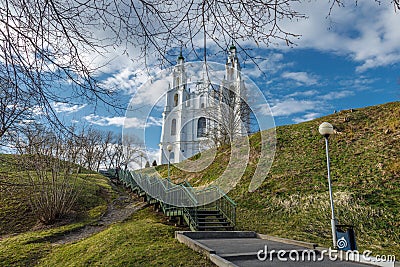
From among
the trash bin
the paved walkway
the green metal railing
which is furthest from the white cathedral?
the trash bin

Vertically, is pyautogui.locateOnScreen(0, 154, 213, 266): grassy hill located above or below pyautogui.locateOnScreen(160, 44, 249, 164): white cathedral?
below

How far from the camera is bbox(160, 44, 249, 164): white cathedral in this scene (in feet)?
11.4

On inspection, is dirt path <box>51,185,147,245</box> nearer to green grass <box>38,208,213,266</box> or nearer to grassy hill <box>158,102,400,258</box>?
green grass <box>38,208,213,266</box>

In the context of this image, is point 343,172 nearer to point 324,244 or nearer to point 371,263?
point 324,244

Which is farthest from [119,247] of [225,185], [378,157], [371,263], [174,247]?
[378,157]

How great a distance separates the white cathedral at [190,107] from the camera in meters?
3.47

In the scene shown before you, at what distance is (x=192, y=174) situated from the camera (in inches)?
839

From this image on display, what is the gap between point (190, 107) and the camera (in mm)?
12430

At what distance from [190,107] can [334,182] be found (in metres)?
7.08

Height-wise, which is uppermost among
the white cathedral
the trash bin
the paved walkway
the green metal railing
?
the white cathedral

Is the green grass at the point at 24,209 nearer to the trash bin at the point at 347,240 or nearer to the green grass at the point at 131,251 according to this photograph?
the green grass at the point at 131,251

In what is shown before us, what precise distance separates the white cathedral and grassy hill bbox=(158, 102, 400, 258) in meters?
3.16

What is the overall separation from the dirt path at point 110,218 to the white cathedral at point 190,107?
3096mm

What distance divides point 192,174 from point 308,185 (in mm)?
9664
